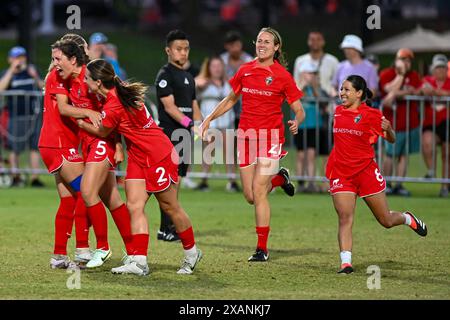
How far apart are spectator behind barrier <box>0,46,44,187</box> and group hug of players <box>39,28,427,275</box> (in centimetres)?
770

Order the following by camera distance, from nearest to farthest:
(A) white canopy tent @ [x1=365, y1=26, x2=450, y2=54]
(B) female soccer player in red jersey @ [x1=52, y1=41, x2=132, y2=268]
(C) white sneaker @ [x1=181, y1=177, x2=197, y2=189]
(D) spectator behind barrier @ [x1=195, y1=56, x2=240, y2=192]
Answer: (B) female soccer player in red jersey @ [x1=52, y1=41, x2=132, y2=268]
(D) spectator behind barrier @ [x1=195, y1=56, x2=240, y2=192]
(C) white sneaker @ [x1=181, y1=177, x2=197, y2=189]
(A) white canopy tent @ [x1=365, y1=26, x2=450, y2=54]

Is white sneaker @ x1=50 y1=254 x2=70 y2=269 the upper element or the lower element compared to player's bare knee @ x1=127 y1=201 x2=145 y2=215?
lower

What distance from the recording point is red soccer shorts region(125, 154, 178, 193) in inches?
415

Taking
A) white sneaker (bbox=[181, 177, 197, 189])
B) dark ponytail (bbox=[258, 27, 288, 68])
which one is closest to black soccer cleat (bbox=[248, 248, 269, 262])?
dark ponytail (bbox=[258, 27, 288, 68])

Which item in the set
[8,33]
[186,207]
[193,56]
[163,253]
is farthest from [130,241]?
[8,33]

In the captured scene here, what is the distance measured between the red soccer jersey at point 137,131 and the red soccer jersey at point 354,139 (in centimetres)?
167

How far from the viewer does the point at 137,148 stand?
10.6 metres

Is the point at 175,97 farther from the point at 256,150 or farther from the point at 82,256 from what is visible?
the point at 82,256

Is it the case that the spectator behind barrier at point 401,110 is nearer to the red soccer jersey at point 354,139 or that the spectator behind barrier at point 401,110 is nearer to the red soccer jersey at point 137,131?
the red soccer jersey at point 354,139

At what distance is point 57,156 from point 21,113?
880cm

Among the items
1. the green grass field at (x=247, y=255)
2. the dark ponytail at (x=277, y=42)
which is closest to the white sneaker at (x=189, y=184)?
the green grass field at (x=247, y=255)

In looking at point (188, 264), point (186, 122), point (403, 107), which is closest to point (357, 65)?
point (403, 107)

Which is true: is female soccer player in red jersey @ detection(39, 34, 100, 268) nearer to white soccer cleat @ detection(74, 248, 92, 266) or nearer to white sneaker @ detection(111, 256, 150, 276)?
white soccer cleat @ detection(74, 248, 92, 266)
